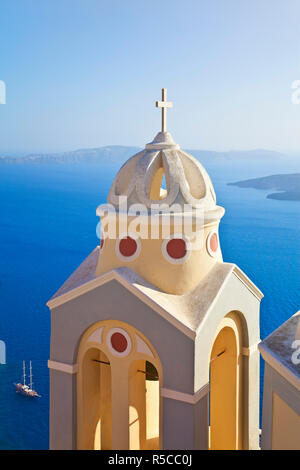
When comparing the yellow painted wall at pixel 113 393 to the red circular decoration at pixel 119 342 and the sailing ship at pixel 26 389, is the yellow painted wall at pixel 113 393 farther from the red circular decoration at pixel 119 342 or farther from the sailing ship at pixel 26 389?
the sailing ship at pixel 26 389

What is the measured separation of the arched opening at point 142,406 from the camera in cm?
1005

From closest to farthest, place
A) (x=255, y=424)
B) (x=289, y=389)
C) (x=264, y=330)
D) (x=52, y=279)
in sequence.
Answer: (x=289, y=389), (x=255, y=424), (x=264, y=330), (x=52, y=279)

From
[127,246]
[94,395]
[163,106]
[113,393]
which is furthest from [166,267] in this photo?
[163,106]

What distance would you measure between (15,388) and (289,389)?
25.9 meters

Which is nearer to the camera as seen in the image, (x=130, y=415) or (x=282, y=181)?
(x=130, y=415)

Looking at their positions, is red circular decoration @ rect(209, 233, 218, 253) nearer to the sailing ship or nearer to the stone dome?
the stone dome

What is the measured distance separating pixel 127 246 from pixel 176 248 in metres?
0.92

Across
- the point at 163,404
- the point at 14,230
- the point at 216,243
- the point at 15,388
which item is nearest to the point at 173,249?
the point at 216,243

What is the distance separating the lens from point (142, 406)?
1045 centimetres

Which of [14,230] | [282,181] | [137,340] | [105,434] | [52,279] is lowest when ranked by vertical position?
[105,434]

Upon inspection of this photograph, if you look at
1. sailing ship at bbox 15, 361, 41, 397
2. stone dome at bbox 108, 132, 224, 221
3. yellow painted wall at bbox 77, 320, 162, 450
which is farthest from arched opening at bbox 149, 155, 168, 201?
sailing ship at bbox 15, 361, 41, 397

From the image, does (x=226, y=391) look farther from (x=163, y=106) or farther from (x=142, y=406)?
(x=163, y=106)

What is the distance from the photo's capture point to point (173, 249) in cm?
968

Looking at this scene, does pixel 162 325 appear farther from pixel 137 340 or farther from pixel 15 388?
pixel 15 388
